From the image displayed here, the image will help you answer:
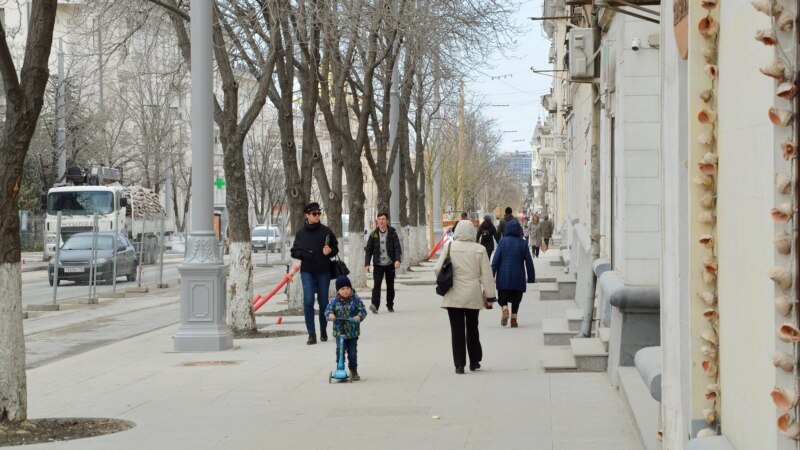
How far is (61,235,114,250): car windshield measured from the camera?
36719mm

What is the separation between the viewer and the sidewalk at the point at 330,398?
9370 mm

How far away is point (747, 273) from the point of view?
4320mm

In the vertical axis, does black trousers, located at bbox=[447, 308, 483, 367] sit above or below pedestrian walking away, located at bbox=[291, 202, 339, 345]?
below

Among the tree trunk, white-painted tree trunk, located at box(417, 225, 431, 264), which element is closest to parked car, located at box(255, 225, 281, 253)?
white-painted tree trunk, located at box(417, 225, 431, 264)

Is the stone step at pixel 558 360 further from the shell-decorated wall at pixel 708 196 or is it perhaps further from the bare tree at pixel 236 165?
the shell-decorated wall at pixel 708 196

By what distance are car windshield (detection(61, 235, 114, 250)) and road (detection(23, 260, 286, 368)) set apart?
124 cm

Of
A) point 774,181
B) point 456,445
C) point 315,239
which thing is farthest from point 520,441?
point 315,239

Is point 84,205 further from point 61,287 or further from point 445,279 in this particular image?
point 445,279

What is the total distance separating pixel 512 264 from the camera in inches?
746

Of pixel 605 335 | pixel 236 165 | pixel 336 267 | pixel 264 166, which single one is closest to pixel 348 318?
pixel 605 335

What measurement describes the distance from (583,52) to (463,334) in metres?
4.47

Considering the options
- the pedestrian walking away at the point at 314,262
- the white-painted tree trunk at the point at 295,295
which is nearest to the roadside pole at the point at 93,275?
the white-painted tree trunk at the point at 295,295

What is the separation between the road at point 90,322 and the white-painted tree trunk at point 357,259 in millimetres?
3159

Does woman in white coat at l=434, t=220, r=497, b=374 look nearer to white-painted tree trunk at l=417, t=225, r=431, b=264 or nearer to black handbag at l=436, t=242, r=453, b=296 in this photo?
black handbag at l=436, t=242, r=453, b=296
